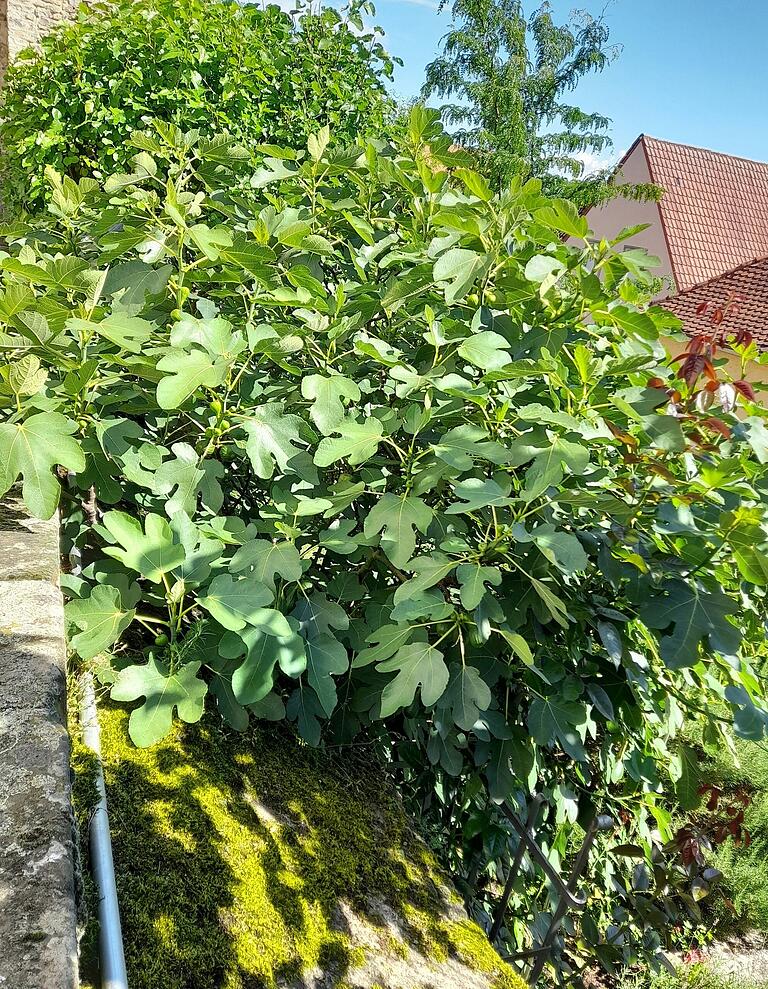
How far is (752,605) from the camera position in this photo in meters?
1.68

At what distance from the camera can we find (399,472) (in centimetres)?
190

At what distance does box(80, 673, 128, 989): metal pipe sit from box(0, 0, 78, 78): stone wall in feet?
31.2

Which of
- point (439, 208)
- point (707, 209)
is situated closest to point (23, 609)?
point (439, 208)

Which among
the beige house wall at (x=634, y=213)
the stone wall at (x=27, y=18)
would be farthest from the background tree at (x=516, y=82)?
the stone wall at (x=27, y=18)

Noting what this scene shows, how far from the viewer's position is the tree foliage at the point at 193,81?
262 inches

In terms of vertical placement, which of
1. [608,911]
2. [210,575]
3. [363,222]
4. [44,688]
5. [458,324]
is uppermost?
[363,222]

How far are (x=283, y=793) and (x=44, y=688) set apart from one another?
0.71m

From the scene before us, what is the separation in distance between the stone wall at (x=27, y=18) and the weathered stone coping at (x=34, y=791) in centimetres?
932

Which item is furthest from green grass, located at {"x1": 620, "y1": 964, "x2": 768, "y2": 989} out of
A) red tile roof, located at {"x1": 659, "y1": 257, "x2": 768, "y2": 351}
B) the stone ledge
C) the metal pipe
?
red tile roof, located at {"x1": 659, "y1": 257, "x2": 768, "y2": 351}

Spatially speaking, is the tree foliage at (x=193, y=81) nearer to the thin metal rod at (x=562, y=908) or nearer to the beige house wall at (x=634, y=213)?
the thin metal rod at (x=562, y=908)

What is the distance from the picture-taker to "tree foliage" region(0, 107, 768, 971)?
1.41m

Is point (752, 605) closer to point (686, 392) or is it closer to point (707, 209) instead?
point (686, 392)

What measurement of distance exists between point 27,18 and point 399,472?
30.6 feet

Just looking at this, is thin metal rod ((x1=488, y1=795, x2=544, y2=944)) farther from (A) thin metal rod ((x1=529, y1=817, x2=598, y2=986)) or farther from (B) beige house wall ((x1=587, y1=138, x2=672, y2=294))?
(B) beige house wall ((x1=587, y1=138, x2=672, y2=294))
